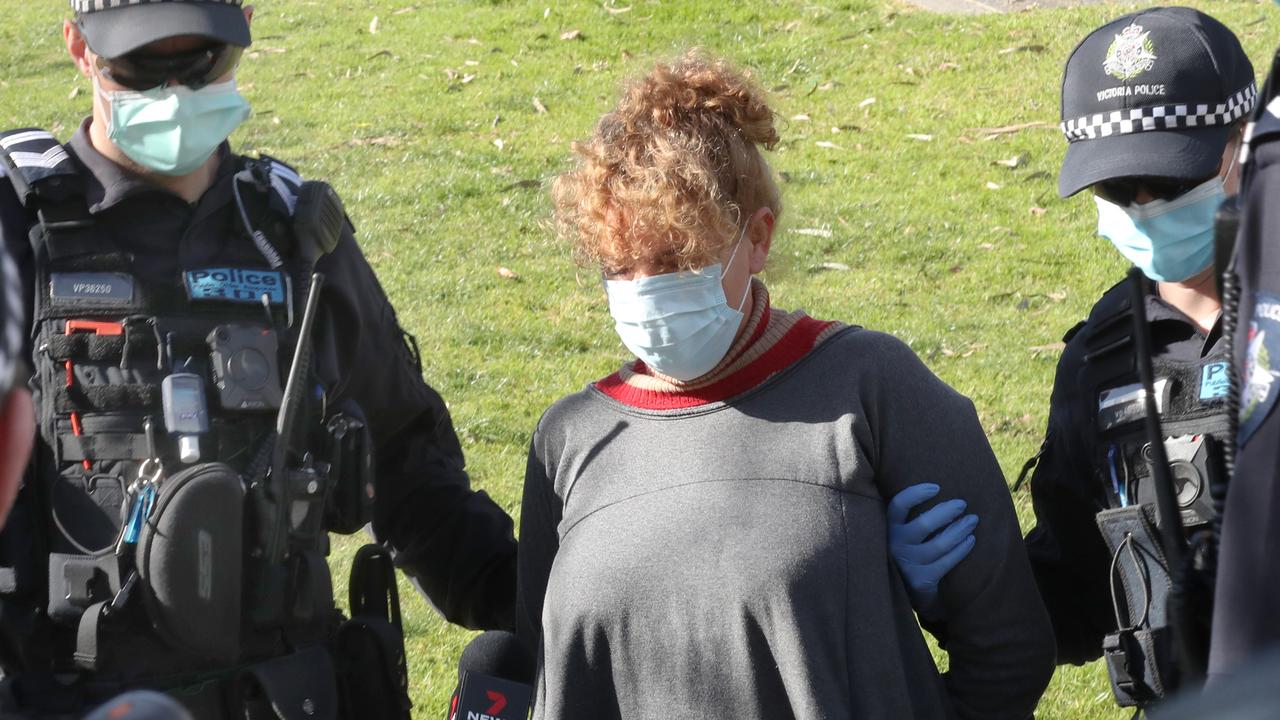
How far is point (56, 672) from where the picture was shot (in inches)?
119

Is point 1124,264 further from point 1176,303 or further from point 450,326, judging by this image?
point 1176,303

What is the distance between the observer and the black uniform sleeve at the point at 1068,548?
10.2ft

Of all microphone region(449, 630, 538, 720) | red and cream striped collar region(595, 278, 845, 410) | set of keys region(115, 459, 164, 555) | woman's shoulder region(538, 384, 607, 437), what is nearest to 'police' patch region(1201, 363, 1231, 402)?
red and cream striped collar region(595, 278, 845, 410)

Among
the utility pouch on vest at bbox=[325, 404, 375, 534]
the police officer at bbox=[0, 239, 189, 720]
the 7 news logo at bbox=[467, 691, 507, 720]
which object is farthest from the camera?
the utility pouch on vest at bbox=[325, 404, 375, 534]

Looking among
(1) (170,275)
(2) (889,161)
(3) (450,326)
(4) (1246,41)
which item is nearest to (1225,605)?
(1) (170,275)

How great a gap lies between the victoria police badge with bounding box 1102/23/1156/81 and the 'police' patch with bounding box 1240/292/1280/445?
1.54 m

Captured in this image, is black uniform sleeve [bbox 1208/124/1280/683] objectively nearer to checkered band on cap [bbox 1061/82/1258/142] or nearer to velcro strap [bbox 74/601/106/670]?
checkered band on cap [bbox 1061/82/1258/142]

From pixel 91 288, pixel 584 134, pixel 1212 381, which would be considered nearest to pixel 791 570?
pixel 1212 381

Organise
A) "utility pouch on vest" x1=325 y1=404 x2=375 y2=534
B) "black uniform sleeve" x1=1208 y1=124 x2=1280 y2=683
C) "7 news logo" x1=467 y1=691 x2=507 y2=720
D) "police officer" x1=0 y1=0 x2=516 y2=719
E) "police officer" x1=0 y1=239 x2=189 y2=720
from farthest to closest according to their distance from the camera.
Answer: "utility pouch on vest" x1=325 y1=404 x2=375 y2=534, "police officer" x1=0 y1=0 x2=516 y2=719, "7 news logo" x1=467 y1=691 x2=507 y2=720, "black uniform sleeve" x1=1208 y1=124 x2=1280 y2=683, "police officer" x1=0 y1=239 x2=189 y2=720

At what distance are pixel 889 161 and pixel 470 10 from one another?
4.73 metres

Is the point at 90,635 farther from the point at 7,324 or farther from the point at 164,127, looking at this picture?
the point at 7,324

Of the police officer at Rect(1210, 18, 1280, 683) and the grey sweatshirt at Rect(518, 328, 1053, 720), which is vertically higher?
the police officer at Rect(1210, 18, 1280, 683)

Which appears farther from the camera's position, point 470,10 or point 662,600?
point 470,10

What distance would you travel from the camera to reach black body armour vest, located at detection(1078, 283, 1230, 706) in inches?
110
